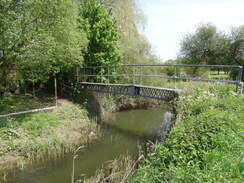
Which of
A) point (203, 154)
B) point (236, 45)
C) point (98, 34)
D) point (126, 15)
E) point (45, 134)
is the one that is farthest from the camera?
point (236, 45)

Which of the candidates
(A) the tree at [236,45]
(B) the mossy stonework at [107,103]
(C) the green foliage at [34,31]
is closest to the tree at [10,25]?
(C) the green foliage at [34,31]

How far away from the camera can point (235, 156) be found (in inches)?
106

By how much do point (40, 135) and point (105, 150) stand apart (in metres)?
2.71

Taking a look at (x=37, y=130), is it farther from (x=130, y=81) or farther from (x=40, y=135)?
(x=130, y=81)

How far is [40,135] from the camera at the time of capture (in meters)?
6.86

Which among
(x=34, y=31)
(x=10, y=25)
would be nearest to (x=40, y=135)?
(x=34, y=31)

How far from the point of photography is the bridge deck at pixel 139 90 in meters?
7.01

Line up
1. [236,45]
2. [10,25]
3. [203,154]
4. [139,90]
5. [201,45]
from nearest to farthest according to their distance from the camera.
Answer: [203,154] → [10,25] → [139,90] → [236,45] → [201,45]

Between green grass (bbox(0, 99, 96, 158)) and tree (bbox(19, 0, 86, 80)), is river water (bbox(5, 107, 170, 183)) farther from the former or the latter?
tree (bbox(19, 0, 86, 80))

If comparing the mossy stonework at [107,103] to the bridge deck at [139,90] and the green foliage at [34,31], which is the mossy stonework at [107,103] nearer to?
the bridge deck at [139,90]

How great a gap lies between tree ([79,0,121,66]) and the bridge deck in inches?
64.0

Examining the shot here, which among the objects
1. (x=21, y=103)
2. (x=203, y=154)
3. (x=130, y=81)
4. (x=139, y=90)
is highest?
(x=130, y=81)

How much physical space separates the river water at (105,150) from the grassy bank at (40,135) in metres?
0.47

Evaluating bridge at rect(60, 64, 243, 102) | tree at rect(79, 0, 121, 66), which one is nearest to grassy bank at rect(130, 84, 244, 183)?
bridge at rect(60, 64, 243, 102)
